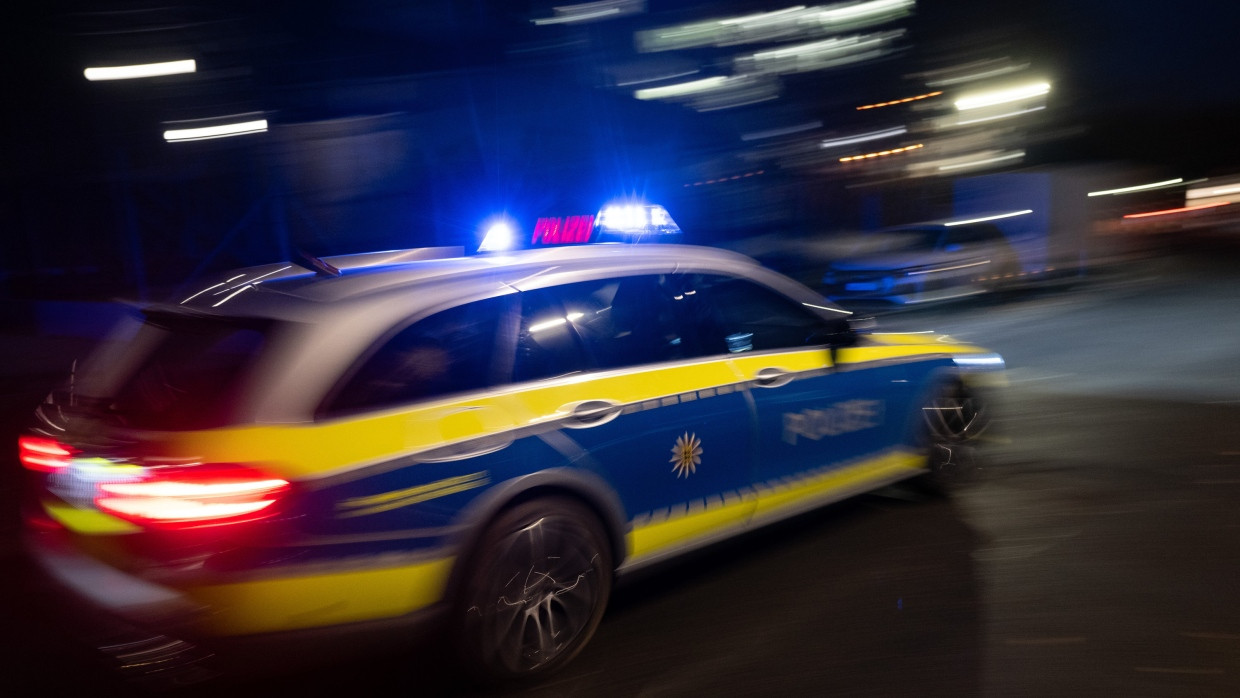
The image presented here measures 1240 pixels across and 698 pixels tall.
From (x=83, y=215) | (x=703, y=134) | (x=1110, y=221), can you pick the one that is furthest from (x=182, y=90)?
(x=1110, y=221)

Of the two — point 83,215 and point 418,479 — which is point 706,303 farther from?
point 83,215

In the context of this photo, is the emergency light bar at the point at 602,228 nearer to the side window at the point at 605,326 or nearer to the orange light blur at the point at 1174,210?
the side window at the point at 605,326

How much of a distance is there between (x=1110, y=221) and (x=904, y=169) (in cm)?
539

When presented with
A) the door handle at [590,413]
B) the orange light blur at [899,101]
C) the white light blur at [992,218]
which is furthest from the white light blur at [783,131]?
the door handle at [590,413]

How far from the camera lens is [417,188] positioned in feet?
67.1

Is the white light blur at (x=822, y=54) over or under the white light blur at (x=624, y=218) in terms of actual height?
over

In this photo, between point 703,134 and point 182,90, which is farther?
point 703,134

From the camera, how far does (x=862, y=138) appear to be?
26391 millimetres

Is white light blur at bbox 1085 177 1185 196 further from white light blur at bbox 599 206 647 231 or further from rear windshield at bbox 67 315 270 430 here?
rear windshield at bbox 67 315 270 430

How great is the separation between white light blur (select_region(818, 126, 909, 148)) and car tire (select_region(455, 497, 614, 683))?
2410 cm

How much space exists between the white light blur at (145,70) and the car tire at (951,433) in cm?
1660

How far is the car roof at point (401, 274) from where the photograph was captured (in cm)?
302

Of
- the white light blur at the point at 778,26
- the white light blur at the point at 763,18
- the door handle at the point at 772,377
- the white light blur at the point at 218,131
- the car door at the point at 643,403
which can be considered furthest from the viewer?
the white light blur at the point at 763,18

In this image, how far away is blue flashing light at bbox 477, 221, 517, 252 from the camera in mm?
4007
